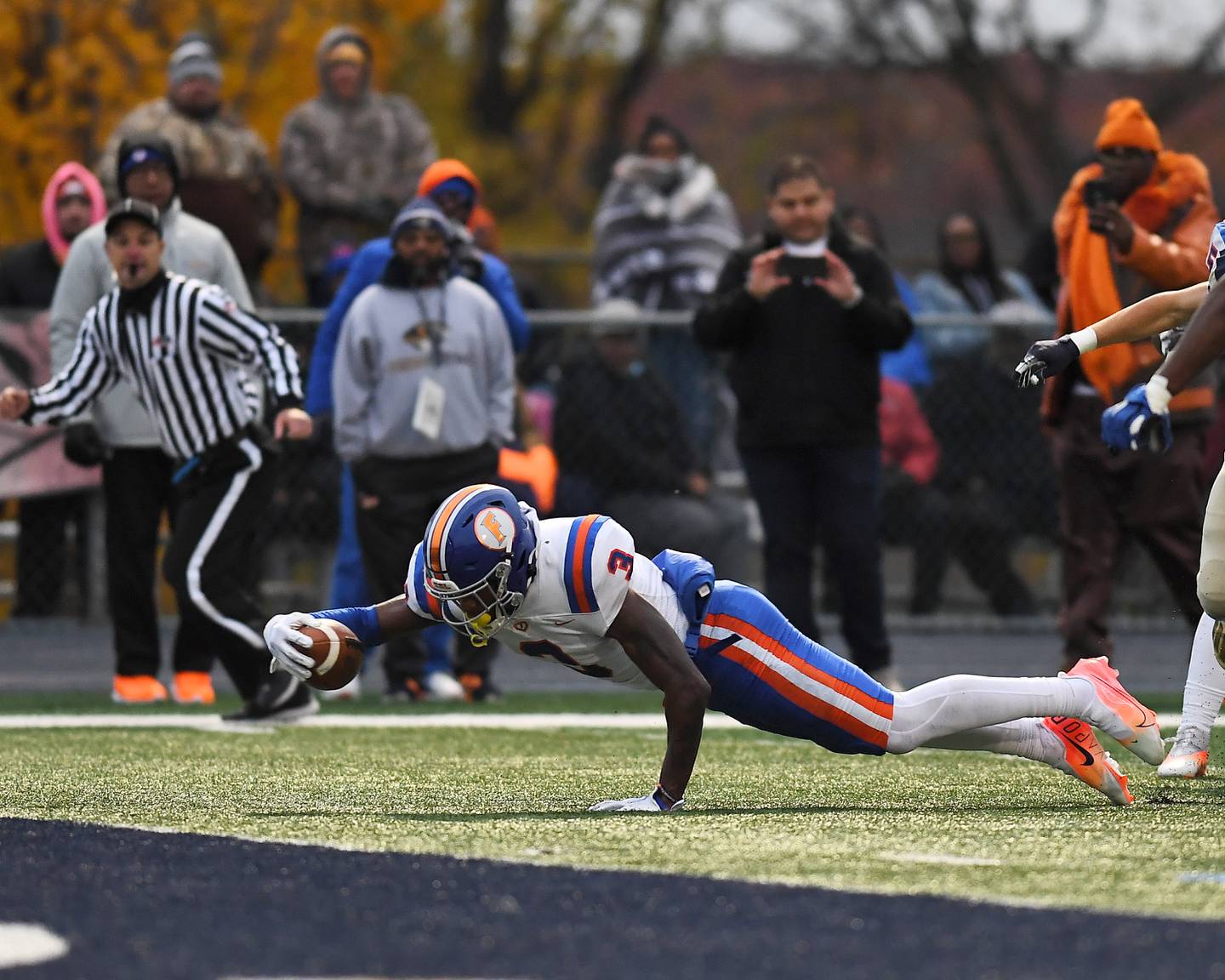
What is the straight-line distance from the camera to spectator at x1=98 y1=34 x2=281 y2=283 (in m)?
11.3

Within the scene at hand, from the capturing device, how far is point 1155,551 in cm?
898

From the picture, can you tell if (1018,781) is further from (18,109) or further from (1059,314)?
(18,109)

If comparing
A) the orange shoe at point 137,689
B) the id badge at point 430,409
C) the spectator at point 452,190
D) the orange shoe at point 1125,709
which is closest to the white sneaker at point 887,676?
the id badge at point 430,409

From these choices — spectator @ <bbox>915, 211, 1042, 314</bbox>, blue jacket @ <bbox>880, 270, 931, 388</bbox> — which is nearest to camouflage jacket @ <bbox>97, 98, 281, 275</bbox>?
blue jacket @ <bbox>880, 270, 931, 388</bbox>

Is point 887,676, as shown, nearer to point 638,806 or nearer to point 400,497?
point 400,497

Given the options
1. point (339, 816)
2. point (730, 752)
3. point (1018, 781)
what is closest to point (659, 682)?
point (339, 816)

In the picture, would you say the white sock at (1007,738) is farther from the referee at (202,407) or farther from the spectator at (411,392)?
the spectator at (411,392)

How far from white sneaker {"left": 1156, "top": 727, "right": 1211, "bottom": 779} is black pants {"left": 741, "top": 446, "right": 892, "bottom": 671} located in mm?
2777

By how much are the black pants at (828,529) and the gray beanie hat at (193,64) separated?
3432mm

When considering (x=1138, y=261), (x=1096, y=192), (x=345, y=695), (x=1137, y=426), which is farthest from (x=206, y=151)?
(x=1137, y=426)

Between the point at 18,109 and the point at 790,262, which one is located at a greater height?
the point at 18,109

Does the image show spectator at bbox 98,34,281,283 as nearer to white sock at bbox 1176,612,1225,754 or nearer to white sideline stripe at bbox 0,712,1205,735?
white sideline stripe at bbox 0,712,1205,735

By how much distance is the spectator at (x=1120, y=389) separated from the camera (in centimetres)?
884

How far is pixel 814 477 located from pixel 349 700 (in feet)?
6.73
